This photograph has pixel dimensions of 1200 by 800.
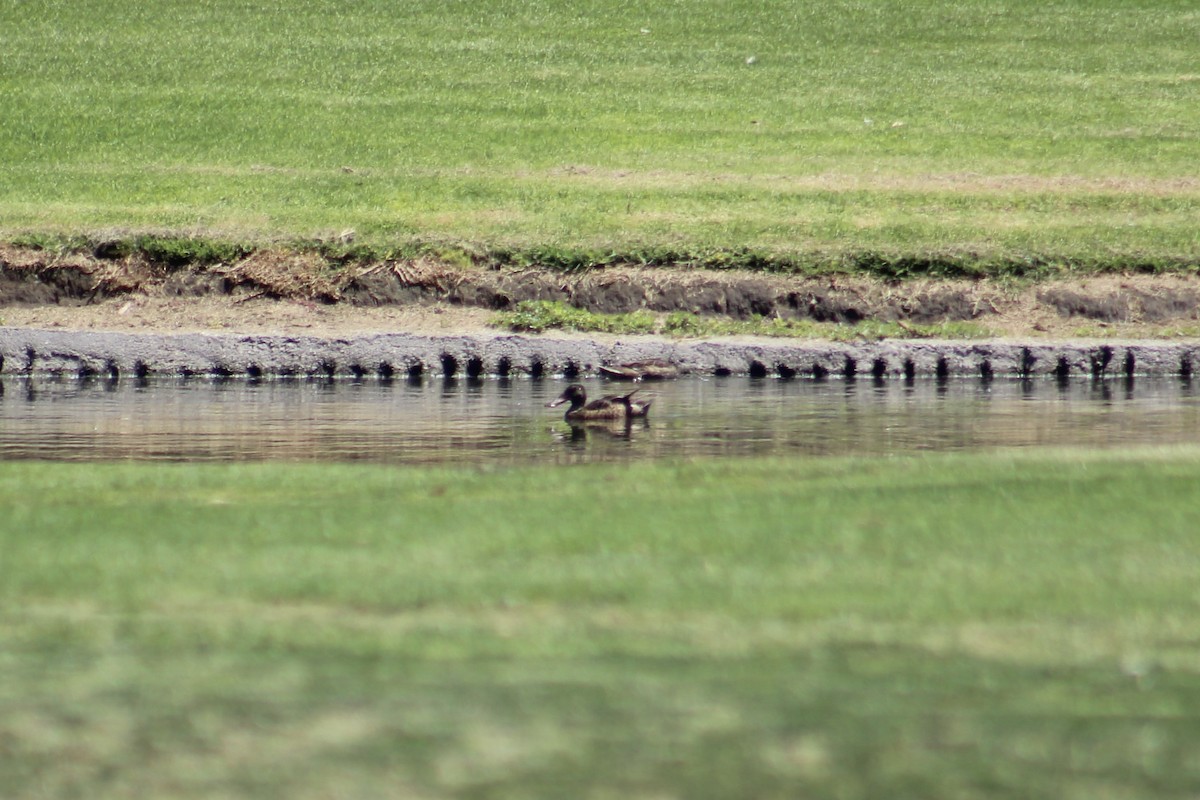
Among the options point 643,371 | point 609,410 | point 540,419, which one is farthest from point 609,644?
point 643,371

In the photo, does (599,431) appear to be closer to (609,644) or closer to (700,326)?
(700,326)

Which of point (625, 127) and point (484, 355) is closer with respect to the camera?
point (484, 355)

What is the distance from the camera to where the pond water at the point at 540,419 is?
11.0 meters

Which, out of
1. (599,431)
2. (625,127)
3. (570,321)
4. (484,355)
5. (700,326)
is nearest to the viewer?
(599,431)

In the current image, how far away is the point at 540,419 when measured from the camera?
44.7ft

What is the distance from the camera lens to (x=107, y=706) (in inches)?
193

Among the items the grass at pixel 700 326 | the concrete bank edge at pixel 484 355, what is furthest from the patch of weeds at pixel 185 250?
the grass at pixel 700 326

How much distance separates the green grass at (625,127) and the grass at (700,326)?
1.22 meters

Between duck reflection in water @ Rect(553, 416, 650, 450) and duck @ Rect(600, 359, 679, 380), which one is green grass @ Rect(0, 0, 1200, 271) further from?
duck reflection in water @ Rect(553, 416, 650, 450)

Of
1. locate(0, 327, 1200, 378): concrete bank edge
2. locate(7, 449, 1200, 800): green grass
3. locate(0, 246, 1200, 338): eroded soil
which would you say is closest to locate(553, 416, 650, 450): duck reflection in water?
locate(7, 449, 1200, 800): green grass

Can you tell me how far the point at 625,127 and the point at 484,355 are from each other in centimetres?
1003

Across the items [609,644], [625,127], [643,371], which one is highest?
[625,127]

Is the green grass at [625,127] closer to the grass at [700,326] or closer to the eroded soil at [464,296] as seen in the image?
the eroded soil at [464,296]

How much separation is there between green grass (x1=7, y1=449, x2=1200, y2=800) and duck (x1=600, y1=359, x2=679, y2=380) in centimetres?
893
